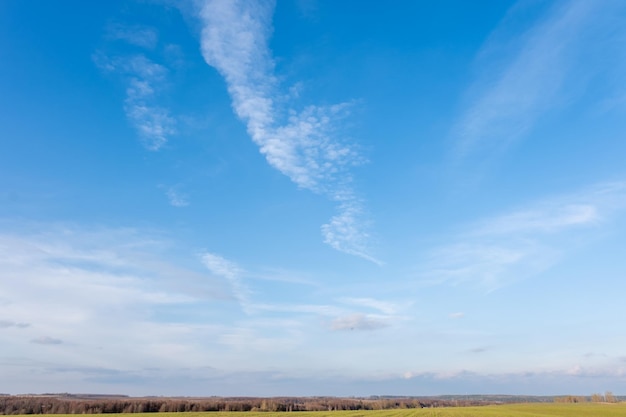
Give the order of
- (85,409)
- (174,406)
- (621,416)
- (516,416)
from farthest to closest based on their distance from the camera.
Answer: (174,406) → (85,409) → (516,416) → (621,416)

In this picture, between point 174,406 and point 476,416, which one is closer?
point 476,416

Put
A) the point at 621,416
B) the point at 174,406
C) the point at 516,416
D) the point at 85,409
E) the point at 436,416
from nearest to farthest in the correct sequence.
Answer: the point at 621,416
the point at 516,416
the point at 436,416
the point at 85,409
the point at 174,406

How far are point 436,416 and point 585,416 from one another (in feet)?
96.2

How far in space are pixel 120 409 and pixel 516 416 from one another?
11709 cm

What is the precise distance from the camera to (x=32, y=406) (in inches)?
5866

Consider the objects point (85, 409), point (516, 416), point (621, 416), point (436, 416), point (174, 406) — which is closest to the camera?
point (621, 416)

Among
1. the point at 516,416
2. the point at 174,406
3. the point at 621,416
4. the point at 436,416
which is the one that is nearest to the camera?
the point at 621,416

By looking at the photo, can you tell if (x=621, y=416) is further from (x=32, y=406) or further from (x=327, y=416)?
(x=32, y=406)

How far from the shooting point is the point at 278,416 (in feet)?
303

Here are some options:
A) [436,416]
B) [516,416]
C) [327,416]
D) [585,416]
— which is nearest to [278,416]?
[327,416]

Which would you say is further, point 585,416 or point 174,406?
point 174,406

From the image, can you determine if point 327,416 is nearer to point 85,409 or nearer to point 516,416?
point 516,416

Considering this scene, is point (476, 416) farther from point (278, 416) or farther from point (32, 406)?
point (32, 406)

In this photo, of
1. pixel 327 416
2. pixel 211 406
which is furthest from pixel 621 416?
pixel 211 406
